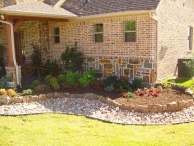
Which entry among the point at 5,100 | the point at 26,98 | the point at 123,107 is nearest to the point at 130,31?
the point at 123,107

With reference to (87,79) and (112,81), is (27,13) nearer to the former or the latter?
(87,79)

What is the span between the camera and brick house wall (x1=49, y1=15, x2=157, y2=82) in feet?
32.1

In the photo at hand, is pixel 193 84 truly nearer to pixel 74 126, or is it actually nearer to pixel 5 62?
pixel 74 126

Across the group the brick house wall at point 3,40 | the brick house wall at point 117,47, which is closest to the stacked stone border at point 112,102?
the brick house wall at point 117,47

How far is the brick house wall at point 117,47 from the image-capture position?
385 inches

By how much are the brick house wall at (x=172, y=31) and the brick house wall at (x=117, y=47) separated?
84cm

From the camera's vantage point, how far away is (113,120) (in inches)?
262

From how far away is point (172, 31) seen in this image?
11680mm

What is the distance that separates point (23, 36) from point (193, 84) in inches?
411

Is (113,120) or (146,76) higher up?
(146,76)

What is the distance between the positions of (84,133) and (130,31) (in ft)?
19.4

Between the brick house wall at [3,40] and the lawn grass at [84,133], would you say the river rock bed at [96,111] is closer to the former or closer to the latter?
the lawn grass at [84,133]

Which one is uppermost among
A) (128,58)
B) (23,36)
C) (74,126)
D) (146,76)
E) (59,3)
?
(59,3)

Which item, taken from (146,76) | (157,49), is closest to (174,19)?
(157,49)
